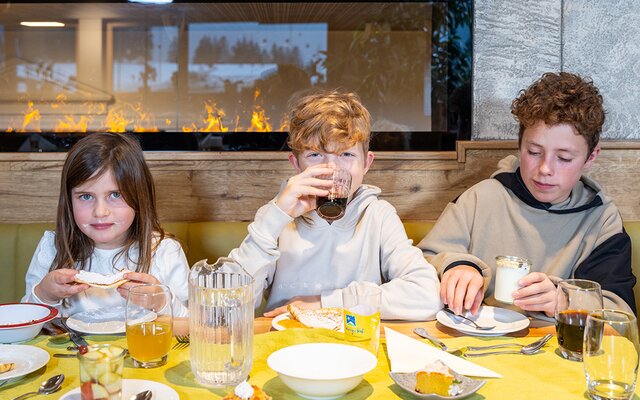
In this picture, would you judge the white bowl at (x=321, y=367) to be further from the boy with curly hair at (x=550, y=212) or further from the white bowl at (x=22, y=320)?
the boy with curly hair at (x=550, y=212)

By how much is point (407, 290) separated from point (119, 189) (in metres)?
0.89

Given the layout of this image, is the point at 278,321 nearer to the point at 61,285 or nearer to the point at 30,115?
the point at 61,285

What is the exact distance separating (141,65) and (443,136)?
226 centimetres

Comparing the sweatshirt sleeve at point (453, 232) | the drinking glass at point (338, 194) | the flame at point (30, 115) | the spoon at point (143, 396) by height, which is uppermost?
the flame at point (30, 115)

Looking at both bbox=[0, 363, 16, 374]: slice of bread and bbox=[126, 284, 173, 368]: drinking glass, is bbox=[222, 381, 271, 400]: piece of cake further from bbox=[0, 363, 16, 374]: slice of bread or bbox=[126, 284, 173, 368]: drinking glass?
bbox=[0, 363, 16, 374]: slice of bread

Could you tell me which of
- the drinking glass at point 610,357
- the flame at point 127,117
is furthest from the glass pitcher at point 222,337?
the flame at point 127,117

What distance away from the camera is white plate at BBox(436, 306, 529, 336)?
155 centimetres

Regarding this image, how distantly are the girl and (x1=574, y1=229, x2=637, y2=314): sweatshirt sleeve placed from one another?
4.00ft

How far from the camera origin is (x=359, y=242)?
210 cm

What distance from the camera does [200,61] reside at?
4348 mm

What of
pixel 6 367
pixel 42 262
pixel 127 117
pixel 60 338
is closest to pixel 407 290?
pixel 60 338

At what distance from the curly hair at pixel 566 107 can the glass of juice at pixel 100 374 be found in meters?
1.52

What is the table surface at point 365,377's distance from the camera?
1.21 meters

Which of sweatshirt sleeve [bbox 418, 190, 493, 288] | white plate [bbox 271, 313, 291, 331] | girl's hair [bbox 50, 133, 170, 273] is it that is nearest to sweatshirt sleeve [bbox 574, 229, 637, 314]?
sweatshirt sleeve [bbox 418, 190, 493, 288]
